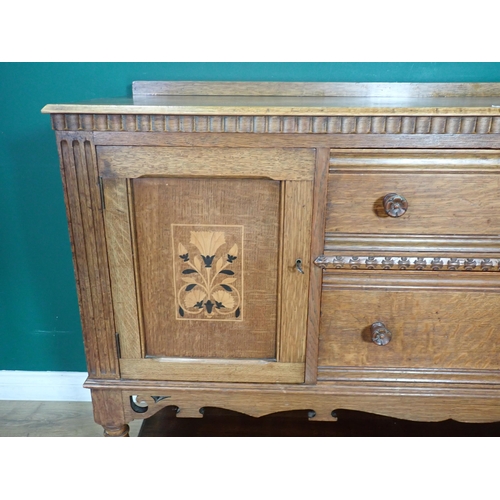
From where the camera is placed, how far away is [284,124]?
0.84m

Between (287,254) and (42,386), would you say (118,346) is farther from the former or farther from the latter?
Result: (42,386)

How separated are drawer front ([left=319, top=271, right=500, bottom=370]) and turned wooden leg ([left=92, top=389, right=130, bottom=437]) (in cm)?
46

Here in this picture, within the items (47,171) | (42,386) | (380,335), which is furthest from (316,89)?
(42,386)

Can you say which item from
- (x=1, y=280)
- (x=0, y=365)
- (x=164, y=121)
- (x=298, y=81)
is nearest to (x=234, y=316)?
(x=164, y=121)

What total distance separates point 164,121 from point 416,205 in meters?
0.48

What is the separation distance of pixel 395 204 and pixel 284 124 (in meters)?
0.25

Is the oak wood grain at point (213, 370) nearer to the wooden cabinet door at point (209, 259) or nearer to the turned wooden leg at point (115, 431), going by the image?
the wooden cabinet door at point (209, 259)

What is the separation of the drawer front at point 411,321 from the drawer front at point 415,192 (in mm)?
102

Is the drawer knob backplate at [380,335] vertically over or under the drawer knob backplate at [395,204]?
under

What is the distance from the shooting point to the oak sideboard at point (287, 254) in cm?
85

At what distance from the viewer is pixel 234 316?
984 millimetres

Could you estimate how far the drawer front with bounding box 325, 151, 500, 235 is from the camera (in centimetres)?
86

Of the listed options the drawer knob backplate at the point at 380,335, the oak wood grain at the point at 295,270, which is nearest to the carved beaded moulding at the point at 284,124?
the oak wood grain at the point at 295,270

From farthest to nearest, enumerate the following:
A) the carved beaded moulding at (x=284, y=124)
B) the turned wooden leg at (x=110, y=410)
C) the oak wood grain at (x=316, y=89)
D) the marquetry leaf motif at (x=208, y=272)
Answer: the oak wood grain at (x=316, y=89)
the turned wooden leg at (x=110, y=410)
the marquetry leaf motif at (x=208, y=272)
the carved beaded moulding at (x=284, y=124)
